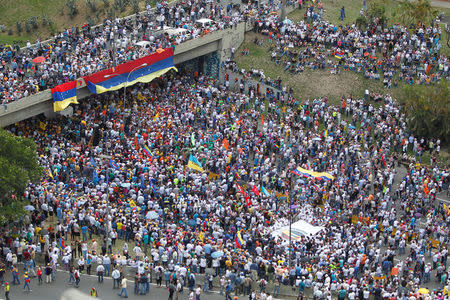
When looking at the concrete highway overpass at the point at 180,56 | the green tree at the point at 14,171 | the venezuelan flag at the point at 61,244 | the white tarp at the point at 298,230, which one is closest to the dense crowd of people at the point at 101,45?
the concrete highway overpass at the point at 180,56

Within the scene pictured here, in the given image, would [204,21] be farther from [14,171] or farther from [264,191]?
[14,171]

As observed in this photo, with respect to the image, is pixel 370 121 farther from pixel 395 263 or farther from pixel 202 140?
pixel 395 263

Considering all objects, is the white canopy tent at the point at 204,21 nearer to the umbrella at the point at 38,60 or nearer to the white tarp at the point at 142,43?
the white tarp at the point at 142,43

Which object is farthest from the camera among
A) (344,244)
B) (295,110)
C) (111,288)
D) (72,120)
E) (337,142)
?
(295,110)

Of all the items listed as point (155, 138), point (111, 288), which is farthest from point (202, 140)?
point (111, 288)

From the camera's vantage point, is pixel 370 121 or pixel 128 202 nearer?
pixel 128 202

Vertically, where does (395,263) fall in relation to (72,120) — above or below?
below

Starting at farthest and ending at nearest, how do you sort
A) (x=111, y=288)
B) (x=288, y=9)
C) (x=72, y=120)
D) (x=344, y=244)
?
(x=288, y=9), (x=72, y=120), (x=344, y=244), (x=111, y=288)
